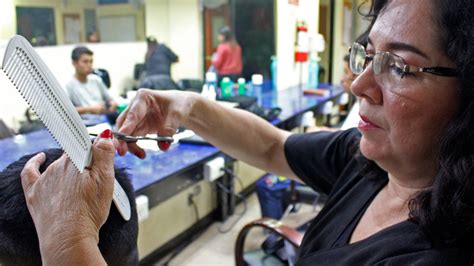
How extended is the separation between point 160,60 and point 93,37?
457 mm

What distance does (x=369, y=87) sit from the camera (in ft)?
2.73

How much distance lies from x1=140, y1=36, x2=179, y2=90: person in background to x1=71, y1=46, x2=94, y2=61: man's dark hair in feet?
1.20

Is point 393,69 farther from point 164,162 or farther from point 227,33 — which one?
point 227,33

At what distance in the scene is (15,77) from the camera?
47 centimetres

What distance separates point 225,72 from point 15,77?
2.62m

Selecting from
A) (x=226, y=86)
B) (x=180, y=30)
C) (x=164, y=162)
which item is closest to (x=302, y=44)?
(x=226, y=86)

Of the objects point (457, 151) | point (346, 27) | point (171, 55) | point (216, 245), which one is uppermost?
point (346, 27)

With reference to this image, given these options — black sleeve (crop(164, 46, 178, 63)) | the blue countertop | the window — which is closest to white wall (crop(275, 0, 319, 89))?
black sleeve (crop(164, 46, 178, 63))

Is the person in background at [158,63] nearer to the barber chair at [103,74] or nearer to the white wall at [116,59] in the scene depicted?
the white wall at [116,59]

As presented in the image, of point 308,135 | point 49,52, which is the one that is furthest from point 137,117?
point 49,52

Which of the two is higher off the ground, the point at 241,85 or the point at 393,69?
the point at 393,69

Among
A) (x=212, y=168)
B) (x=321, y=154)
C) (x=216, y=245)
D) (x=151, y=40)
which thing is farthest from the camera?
(x=151, y=40)

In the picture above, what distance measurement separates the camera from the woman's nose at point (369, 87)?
2.70ft

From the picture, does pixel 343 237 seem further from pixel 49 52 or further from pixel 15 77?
pixel 49 52
